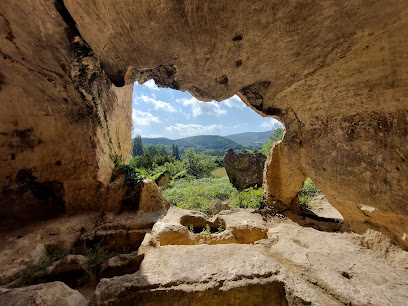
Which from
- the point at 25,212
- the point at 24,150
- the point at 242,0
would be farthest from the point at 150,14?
the point at 25,212

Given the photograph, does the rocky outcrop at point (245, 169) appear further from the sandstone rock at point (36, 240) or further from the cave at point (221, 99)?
the sandstone rock at point (36, 240)

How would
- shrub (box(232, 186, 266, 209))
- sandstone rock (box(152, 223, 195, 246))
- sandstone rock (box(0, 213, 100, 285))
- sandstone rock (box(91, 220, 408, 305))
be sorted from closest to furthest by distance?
sandstone rock (box(91, 220, 408, 305))
sandstone rock (box(0, 213, 100, 285))
sandstone rock (box(152, 223, 195, 246))
shrub (box(232, 186, 266, 209))

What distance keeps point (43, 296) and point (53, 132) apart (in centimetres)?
396

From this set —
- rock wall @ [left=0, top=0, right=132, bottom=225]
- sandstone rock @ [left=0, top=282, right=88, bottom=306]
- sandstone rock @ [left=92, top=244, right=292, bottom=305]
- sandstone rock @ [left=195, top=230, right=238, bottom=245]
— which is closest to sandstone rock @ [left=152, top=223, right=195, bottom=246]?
sandstone rock @ [left=195, top=230, right=238, bottom=245]

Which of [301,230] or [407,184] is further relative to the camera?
[301,230]

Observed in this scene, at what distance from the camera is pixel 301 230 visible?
344cm

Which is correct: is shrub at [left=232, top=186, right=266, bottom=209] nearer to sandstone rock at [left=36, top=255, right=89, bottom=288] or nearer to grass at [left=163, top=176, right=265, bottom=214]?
grass at [left=163, top=176, right=265, bottom=214]

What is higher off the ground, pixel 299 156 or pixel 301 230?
pixel 299 156

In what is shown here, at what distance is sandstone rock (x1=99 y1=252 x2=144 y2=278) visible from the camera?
2.62 metres

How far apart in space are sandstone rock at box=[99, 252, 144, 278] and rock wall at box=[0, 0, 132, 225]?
237cm

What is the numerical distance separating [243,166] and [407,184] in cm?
1066

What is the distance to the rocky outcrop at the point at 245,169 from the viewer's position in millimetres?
12336

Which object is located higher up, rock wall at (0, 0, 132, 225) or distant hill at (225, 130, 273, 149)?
rock wall at (0, 0, 132, 225)

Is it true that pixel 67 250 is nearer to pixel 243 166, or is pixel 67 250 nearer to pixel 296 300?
pixel 296 300
